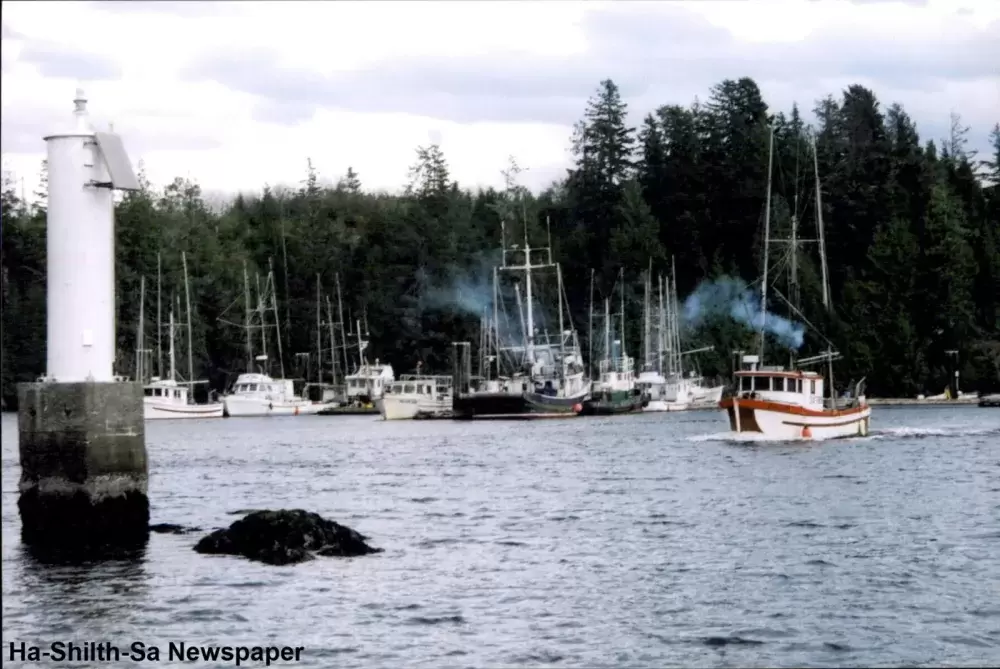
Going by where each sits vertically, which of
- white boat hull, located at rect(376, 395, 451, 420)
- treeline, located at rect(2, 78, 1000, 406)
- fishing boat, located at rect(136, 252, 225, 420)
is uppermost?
treeline, located at rect(2, 78, 1000, 406)

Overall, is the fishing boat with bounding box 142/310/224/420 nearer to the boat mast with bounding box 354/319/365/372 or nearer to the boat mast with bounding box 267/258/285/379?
the boat mast with bounding box 267/258/285/379

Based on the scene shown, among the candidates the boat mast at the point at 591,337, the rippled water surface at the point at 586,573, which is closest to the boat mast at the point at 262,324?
the boat mast at the point at 591,337

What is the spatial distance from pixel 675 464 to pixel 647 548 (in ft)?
81.8

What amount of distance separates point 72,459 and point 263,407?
3766 inches

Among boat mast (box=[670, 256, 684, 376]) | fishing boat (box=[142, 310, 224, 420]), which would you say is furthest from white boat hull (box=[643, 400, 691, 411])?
fishing boat (box=[142, 310, 224, 420])

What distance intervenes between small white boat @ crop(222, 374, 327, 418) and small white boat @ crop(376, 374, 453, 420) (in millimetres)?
10839

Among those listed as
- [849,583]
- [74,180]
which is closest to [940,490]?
[849,583]

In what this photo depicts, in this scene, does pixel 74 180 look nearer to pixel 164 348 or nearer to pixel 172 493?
pixel 172 493

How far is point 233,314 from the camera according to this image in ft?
441

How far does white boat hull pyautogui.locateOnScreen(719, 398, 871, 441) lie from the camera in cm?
6044

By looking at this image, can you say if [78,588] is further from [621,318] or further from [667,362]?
[621,318]

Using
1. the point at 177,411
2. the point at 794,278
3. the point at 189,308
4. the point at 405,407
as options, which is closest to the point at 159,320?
the point at 189,308

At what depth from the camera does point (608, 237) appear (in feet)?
437

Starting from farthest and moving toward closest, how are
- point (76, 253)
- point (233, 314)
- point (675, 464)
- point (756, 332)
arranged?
point (233, 314) < point (756, 332) < point (675, 464) < point (76, 253)
